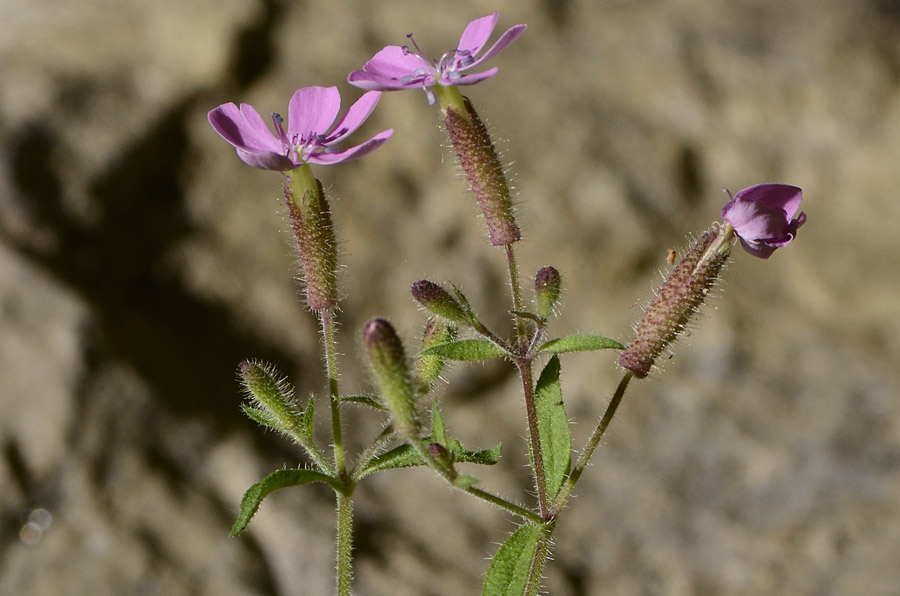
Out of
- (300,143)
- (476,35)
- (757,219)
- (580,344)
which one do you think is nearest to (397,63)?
(476,35)

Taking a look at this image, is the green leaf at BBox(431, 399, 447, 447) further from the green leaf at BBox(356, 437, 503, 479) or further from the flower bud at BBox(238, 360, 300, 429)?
the flower bud at BBox(238, 360, 300, 429)

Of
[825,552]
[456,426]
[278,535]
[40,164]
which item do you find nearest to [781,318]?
[825,552]

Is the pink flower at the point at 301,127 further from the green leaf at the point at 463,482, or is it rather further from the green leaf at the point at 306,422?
the green leaf at the point at 463,482

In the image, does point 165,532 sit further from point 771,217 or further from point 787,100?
point 787,100

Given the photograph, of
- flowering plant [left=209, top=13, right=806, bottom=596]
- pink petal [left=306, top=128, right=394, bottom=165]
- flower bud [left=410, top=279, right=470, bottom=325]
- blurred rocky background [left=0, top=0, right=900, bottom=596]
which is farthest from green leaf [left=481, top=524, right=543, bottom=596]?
blurred rocky background [left=0, top=0, right=900, bottom=596]

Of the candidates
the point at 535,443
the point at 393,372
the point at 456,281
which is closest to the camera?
the point at 393,372

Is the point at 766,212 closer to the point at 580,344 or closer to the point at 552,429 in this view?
the point at 580,344
